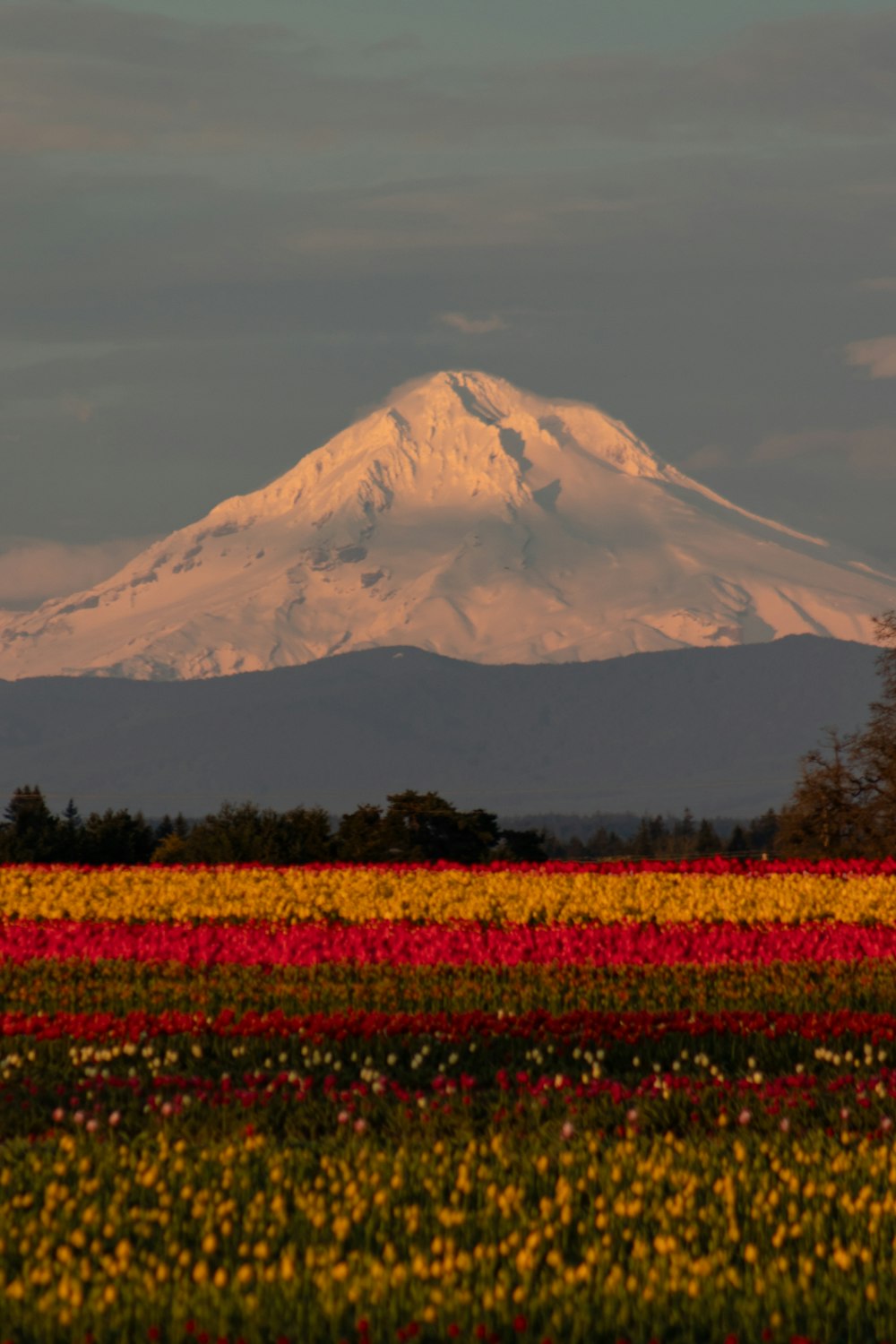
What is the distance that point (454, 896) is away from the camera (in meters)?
28.2

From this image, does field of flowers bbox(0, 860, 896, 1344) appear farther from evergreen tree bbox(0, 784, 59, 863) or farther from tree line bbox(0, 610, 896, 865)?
evergreen tree bbox(0, 784, 59, 863)

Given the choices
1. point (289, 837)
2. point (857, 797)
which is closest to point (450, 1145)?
point (289, 837)

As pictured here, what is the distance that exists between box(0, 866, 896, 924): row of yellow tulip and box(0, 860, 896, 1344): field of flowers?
3.77 m

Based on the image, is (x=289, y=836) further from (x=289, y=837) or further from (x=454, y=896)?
(x=454, y=896)

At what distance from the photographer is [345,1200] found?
10336mm

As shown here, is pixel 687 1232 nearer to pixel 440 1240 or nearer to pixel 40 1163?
pixel 440 1240

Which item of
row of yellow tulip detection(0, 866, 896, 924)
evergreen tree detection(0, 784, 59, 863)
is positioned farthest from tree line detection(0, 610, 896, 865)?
row of yellow tulip detection(0, 866, 896, 924)

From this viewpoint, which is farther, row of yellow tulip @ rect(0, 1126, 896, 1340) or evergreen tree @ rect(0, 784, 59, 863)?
evergreen tree @ rect(0, 784, 59, 863)

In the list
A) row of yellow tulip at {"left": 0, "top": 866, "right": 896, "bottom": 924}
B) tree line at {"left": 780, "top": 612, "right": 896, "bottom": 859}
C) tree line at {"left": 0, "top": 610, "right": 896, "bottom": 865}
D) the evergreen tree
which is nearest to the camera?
row of yellow tulip at {"left": 0, "top": 866, "right": 896, "bottom": 924}

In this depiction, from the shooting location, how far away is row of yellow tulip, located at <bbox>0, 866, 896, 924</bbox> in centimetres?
2658

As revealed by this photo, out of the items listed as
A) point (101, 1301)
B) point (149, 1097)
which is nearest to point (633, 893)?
point (149, 1097)

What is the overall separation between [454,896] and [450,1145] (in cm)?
1640

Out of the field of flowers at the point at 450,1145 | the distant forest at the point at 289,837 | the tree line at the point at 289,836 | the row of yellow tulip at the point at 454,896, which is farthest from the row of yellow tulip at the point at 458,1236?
the distant forest at the point at 289,837

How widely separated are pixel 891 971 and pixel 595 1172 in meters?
10.5
